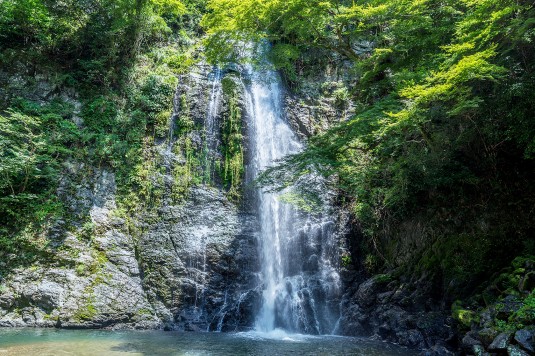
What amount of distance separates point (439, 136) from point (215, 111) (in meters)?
9.09

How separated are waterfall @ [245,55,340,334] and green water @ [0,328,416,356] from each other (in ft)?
4.23

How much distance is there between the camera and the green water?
A: 684 cm

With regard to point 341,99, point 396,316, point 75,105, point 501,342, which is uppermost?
point 341,99

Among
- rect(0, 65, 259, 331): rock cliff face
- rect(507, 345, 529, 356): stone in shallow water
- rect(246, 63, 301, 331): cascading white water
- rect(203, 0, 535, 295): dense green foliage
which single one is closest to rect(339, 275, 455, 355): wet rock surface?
rect(203, 0, 535, 295): dense green foliage

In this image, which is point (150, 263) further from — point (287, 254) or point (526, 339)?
point (526, 339)

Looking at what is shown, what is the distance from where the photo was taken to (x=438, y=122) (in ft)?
25.8

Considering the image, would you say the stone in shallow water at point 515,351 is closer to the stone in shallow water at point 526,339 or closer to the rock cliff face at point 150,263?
the stone in shallow water at point 526,339

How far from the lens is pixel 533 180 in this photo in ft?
25.3

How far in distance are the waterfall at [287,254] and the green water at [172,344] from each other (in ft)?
4.23

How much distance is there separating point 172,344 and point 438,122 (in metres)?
7.07

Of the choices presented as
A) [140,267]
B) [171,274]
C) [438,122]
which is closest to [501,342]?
[438,122]

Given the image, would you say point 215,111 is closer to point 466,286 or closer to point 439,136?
point 439,136

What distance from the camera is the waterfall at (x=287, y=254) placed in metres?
10.7

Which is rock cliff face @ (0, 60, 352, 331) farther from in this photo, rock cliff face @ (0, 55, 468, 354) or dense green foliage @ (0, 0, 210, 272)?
dense green foliage @ (0, 0, 210, 272)
